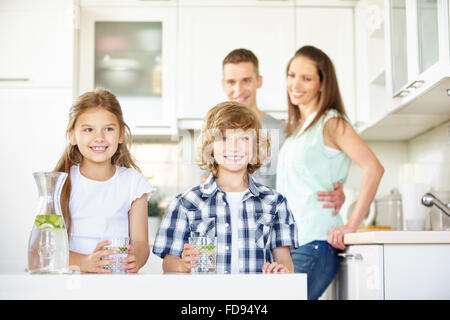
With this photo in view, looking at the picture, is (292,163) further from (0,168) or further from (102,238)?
(0,168)

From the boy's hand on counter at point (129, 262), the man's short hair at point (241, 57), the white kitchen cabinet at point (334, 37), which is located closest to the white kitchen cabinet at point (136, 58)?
the man's short hair at point (241, 57)

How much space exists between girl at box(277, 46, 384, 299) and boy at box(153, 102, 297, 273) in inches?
9.8

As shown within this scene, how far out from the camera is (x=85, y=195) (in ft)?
2.78

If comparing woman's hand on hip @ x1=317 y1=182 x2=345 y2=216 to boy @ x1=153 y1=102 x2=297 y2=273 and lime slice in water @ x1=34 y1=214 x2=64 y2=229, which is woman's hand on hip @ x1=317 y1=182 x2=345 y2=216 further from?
lime slice in water @ x1=34 y1=214 x2=64 y2=229

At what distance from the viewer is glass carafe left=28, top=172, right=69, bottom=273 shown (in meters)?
0.58

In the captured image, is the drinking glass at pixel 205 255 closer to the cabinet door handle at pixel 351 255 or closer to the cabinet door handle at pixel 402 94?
the cabinet door handle at pixel 351 255

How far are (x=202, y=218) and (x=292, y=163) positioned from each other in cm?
33

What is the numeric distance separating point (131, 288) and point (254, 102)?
2.44ft

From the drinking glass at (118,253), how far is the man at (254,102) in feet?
0.89

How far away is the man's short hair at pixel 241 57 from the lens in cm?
137

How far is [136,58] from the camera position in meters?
1.60

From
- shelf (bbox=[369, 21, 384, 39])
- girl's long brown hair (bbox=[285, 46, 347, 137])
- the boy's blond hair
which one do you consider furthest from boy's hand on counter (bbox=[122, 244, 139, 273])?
shelf (bbox=[369, 21, 384, 39])

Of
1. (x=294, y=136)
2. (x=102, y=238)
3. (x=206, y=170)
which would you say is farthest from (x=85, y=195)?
(x=294, y=136)

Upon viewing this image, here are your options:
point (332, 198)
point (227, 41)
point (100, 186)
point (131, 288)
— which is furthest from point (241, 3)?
point (131, 288)
